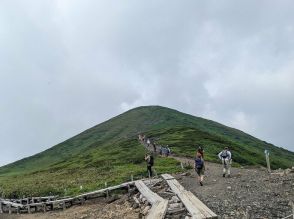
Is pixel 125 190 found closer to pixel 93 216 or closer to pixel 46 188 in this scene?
pixel 93 216

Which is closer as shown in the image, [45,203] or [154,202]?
[154,202]

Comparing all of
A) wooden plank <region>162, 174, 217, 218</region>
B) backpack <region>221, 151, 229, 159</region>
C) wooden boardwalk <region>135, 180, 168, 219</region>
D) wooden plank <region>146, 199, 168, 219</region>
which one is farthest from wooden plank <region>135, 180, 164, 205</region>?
backpack <region>221, 151, 229, 159</region>

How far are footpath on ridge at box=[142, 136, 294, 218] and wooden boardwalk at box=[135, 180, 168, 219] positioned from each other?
2539mm

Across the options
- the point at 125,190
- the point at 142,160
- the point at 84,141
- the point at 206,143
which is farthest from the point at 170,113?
the point at 125,190

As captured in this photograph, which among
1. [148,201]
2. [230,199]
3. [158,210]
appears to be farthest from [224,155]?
[158,210]

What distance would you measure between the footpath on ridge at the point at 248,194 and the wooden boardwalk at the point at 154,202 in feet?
8.33

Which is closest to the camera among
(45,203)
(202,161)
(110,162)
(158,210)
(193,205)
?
(158,210)

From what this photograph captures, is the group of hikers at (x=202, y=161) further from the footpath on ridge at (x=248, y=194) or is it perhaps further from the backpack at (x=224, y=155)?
the footpath on ridge at (x=248, y=194)

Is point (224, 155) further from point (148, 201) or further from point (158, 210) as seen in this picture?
point (158, 210)

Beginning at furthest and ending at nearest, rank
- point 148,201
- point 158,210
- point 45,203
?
point 45,203
point 148,201
point 158,210

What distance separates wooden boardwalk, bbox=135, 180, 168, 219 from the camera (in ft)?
78.2

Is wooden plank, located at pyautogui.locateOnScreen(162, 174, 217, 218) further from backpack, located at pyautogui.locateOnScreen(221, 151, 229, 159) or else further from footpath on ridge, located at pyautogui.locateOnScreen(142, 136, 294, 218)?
backpack, located at pyautogui.locateOnScreen(221, 151, 229, 159)

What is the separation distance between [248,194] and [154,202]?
5.91 metres

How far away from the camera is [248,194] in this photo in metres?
29.7
